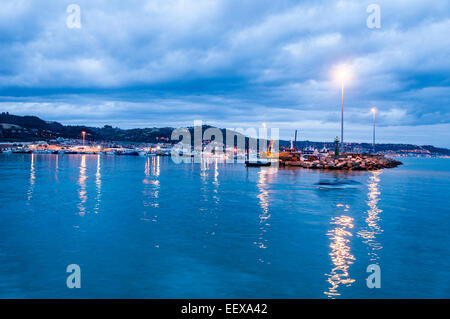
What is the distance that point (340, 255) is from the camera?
13648mm

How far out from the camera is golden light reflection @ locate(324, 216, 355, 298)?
10.7m

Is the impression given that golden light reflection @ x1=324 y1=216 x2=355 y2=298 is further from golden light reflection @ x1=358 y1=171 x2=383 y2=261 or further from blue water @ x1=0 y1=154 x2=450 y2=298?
golden light reflection @ x1=358 y1=171 x2=383 y2=261

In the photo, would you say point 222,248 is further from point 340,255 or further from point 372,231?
point 372,231

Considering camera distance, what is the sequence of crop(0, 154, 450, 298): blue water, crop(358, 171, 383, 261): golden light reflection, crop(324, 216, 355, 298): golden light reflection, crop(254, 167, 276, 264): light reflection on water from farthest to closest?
crop(254, 167, 276, 264): light reflection on water, crop(358, 171, 383, 261): golden light reflection, crop(324, 216, 355, 298): golden light reflection, crop(0, 154, 450, 298): blue water

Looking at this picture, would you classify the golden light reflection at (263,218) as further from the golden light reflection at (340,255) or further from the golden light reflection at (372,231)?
the golden light reflection at (372,231)

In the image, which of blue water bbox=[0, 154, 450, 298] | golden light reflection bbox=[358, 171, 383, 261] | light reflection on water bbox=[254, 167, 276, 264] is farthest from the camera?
light reflection on water bbox=[254, 167, 276, 264]

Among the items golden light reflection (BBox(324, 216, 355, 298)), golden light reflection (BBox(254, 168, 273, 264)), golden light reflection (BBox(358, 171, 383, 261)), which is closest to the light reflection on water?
golden light reflection (BBox(254, 168, 273, 264))

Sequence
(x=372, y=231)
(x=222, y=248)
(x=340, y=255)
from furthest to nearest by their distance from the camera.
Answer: (x=372, y=231), (x=222, y=248), (x=340, y=255)

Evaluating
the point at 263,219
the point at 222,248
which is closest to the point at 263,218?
the point at 263,219

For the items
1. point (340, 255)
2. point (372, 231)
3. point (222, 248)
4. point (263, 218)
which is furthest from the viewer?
point (263, 218)

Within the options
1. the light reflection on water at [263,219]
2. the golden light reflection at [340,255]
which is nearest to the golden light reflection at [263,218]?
the light reflection on water at [263,219]
